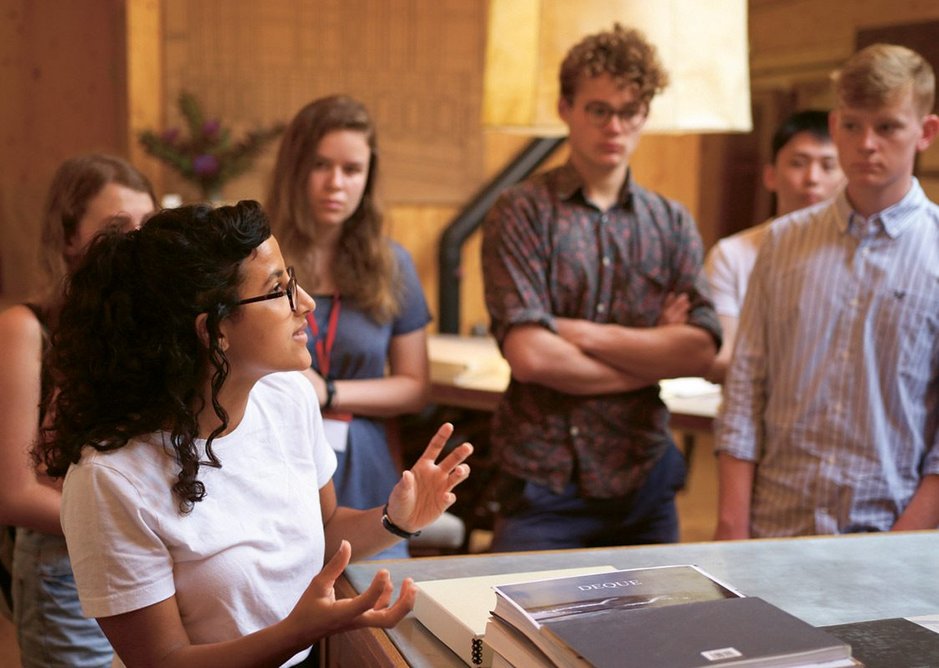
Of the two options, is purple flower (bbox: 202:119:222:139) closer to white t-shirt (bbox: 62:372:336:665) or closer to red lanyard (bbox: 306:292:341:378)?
red lanyard (bbox: 306:292:341:378)

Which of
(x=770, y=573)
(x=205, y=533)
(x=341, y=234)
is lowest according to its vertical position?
(x=770, y=573)

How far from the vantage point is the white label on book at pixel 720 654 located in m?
1.15

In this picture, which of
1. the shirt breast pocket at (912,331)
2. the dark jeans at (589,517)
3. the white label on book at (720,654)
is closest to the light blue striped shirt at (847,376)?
the shirt breast pocket at (912,331)

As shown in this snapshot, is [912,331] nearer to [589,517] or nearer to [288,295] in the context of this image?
[589,517]

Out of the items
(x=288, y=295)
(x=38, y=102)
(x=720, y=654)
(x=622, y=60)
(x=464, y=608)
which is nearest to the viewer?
(x=720, y=654)

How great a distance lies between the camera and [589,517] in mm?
2600

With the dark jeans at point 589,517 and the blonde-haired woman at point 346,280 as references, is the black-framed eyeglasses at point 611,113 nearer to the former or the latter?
the blonde-haired woman at point 346,280

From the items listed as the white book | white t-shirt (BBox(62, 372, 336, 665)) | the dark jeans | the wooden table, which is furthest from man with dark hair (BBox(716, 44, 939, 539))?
white t-shirt (BBox(62, 372, 336, 665))

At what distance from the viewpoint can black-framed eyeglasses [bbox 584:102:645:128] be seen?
8.43 ft

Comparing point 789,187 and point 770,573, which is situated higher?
point 789,187

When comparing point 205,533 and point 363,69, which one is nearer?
point 205,533

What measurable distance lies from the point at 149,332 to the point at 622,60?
142 cm

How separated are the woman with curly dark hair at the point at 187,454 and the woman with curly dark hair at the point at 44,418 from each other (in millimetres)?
334

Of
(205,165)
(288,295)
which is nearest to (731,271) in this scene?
(288,295)
